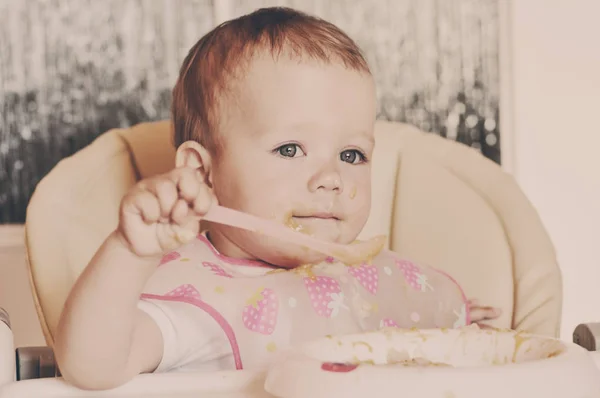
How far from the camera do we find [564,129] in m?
2.18

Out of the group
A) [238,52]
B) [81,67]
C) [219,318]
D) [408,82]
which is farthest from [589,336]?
[81,67]

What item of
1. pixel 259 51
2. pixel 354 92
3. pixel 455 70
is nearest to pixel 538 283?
pixel 354 92

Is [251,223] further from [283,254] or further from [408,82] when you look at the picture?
[408,82]

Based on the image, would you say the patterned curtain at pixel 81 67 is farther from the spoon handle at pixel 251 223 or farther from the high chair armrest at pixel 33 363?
the spoon handle at pixel 251 223

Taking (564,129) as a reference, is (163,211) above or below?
above

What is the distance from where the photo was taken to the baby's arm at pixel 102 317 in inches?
27.0

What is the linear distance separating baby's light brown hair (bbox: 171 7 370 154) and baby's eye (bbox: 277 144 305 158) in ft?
0.28

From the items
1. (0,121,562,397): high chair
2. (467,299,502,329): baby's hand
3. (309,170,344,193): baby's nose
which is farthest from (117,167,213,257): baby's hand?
(467,299,502,329): baby's hand

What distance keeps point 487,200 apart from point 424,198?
0.29ft

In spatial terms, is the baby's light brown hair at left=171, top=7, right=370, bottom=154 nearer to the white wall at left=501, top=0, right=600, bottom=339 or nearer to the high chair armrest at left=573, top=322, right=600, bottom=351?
the high chair armrest at left=573, top=322, right=600, bottom=351

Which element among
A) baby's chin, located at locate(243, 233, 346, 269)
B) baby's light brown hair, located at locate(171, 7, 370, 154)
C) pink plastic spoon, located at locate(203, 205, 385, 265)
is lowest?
baby's chin, located at locate(243, 233, 346, 269)

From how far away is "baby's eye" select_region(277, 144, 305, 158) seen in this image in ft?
3.14

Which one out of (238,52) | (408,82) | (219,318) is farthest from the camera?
(408,82)

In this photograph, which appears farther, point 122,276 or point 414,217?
A: point 414,217
